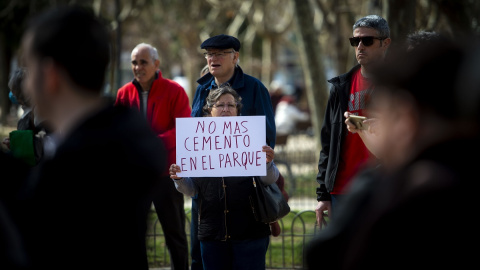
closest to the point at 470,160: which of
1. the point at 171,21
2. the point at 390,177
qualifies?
the point at 390,177

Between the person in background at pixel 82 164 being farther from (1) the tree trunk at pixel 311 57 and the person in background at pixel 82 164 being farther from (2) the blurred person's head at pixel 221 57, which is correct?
(1) the tree trunk at pixel 311 57

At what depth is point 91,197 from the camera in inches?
88.2

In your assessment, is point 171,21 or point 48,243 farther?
point 171,21

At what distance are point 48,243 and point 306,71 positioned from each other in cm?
1240

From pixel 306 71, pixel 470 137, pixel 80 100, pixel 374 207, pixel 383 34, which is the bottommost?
pixel 374 207

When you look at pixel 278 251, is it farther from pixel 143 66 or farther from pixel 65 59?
pixel 65 59

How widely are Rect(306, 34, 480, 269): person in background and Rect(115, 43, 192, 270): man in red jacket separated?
4201 mm

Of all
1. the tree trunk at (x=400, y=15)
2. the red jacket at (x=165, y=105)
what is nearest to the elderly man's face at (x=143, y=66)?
the red jacket at (x=165, y=105)

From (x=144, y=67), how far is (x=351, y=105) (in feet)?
7.26

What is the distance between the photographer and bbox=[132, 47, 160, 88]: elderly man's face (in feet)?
21.1

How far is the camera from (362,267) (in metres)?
1.97

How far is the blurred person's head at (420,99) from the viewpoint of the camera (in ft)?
6.45

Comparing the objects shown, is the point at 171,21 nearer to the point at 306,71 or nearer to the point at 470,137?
the point at 306,71

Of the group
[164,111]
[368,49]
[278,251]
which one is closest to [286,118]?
[278,251]
